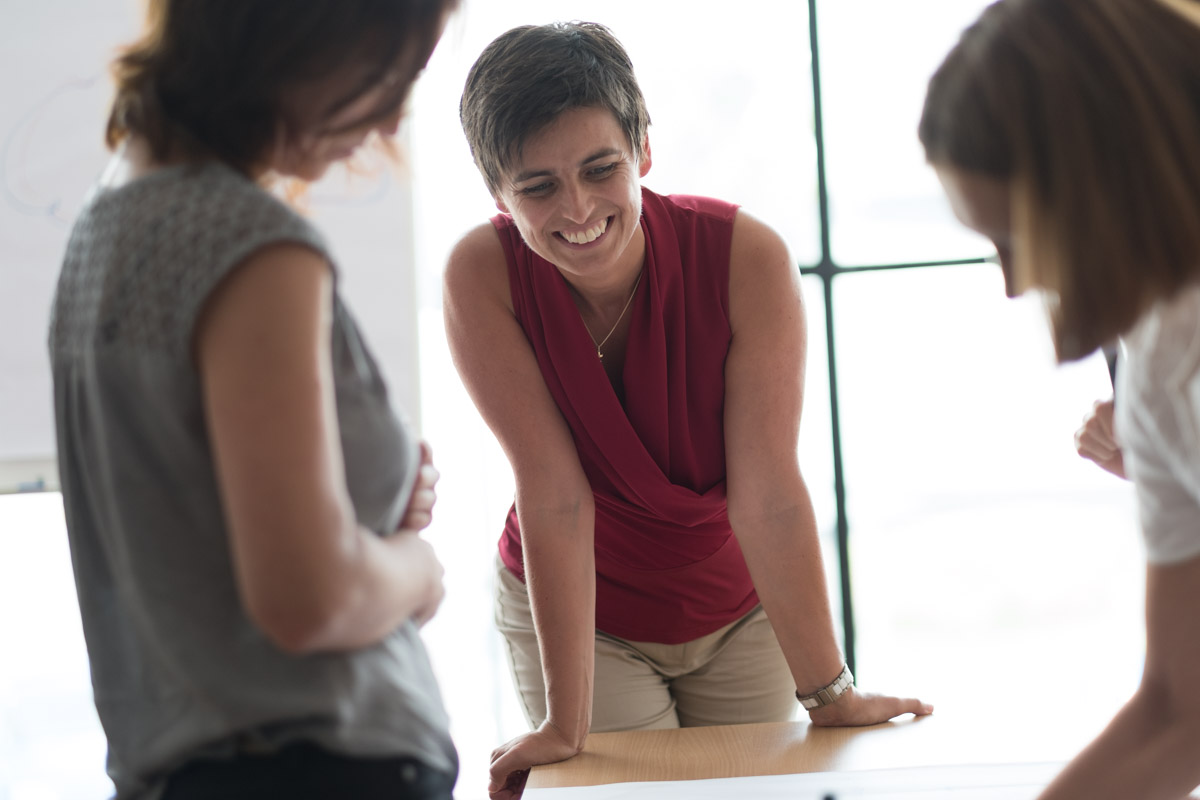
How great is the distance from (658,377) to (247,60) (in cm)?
83

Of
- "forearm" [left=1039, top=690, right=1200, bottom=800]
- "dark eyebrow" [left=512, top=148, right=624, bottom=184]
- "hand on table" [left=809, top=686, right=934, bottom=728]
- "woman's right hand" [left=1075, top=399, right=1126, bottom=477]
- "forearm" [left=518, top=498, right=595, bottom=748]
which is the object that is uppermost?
"dark eyebrow" [left=512, top=148, right=624, bottom=184]

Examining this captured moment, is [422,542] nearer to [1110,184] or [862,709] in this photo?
[1110,184]

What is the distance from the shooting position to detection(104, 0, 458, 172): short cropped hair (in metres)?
0.61

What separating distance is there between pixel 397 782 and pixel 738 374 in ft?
2.69

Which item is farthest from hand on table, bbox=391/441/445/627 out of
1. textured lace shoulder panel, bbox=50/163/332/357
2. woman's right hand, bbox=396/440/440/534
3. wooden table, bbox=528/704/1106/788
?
wooden table, bbox=528/704/1106/788

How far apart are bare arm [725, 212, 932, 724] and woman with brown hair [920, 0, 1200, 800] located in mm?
589

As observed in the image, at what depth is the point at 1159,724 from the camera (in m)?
0.77

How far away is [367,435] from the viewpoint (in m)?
0.64

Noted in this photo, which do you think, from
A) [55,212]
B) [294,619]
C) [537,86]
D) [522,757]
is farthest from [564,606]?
[55,212]

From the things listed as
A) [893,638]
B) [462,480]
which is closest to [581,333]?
[462,480]

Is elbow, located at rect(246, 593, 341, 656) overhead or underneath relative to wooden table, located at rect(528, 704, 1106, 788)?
overhead

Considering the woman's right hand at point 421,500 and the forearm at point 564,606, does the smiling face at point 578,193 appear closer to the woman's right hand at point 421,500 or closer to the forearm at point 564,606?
the forearm at point 564,606

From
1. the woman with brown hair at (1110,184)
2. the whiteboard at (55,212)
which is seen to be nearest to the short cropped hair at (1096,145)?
the woman with brown hair at (1110,184)

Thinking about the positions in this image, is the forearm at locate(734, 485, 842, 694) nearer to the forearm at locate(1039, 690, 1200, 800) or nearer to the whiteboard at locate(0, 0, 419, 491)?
the forearm at locate(1039, 690, 1200, 800)
